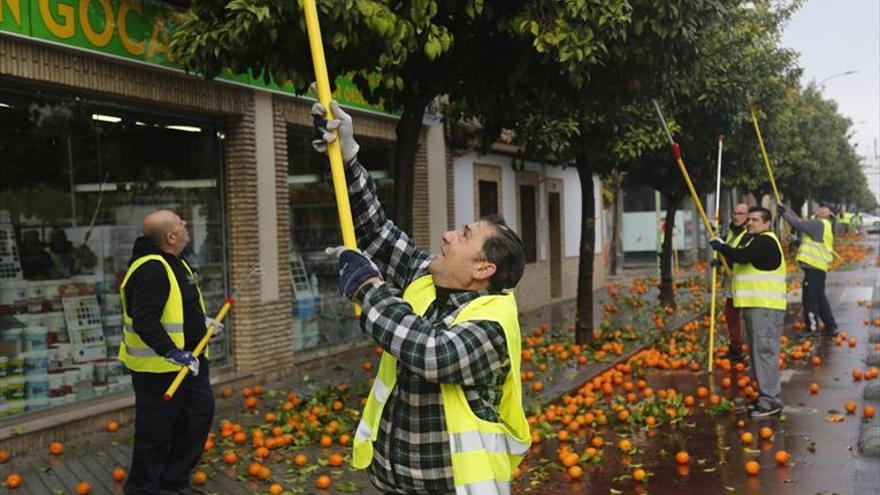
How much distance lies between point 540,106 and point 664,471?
399 centimetres

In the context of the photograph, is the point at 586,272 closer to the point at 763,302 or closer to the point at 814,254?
the point at 814,254

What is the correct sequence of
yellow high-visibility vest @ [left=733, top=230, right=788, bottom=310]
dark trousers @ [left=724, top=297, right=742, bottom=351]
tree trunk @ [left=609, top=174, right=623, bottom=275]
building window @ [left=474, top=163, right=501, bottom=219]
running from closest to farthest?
yellow high-visibility vest @ [left=733, top=230, right=788, bottom=310] < dark trousers @ [left=724, top=297, right=742, bottom=351] < building window @ [left=474, top=163, right=501, bottom=219] < tree trunk @ [left=609, top=174, right=623, bottom=275]

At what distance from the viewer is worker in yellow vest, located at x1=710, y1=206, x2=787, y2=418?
26.6 ft

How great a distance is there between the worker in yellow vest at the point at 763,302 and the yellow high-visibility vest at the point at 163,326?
5.12 m

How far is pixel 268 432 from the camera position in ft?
24.1

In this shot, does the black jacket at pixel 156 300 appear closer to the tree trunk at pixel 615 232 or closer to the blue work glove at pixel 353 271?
the blue work glove at pixel 353 271

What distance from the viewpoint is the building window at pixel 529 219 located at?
18452 millimetres

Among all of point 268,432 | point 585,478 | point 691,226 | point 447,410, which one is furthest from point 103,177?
point 691,226

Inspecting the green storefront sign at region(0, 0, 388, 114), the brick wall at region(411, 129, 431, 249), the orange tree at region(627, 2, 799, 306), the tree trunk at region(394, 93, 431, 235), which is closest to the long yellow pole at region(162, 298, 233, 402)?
the green storefront sign at region(0, 0, 388, 114)

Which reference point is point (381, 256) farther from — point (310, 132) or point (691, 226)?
point (691, 226)

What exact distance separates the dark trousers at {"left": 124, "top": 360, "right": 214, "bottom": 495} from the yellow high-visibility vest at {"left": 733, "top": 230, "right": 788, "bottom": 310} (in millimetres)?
4947

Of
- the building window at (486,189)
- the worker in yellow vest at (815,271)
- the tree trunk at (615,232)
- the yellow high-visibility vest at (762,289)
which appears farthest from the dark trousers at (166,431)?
the tree trunk at (615,232)

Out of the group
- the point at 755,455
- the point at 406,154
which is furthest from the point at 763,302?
the point at 406,154

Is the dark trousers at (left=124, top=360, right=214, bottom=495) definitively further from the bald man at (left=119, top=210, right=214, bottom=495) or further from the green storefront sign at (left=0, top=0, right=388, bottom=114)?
the green storefront sign at (left=0, top=0, right=388, bottom=114)
